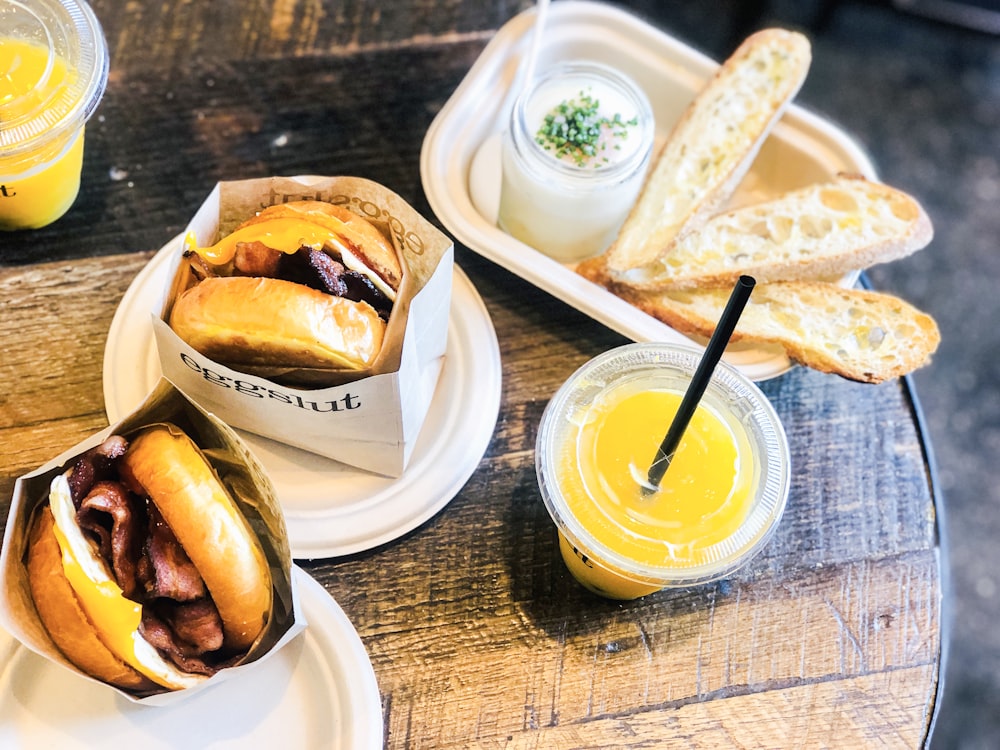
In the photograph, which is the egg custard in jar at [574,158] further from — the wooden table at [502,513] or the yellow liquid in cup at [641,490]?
the yellow liquid in cup at [641,490]

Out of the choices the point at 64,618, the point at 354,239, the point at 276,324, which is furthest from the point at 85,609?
the point at 354,239

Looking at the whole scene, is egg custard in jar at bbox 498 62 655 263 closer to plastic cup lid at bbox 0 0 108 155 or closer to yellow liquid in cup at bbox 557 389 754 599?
Result: yellow liquid in cup at bbox 557 389 754 599

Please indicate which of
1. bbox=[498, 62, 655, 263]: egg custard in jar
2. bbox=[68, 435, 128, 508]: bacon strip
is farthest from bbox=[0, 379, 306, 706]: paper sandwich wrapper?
bbox=[498, 62, 655, 263]: egg custard in jar

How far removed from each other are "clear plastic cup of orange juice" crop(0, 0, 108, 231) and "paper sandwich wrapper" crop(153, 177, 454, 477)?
257 millimetres

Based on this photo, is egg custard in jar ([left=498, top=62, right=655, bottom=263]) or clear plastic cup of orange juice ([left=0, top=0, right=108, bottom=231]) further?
egg custard in jar ([left=498, top=62, right=655, bottom=263])

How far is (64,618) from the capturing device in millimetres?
884

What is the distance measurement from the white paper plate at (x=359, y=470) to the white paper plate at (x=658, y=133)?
4.7 inches

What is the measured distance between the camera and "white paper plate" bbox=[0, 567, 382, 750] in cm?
100

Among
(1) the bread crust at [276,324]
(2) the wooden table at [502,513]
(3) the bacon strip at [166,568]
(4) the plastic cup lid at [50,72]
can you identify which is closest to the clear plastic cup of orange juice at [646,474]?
(2) the wooden table at [502,513]

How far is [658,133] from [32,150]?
943mm

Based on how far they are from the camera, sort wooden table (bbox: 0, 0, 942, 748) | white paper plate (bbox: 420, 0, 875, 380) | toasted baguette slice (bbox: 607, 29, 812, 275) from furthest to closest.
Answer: toasted baguette slice (bbox: 607, 29, 812, 275) < white paper plate (bbox: 420, 0, 875, 380) < wooden table (bbox: 0, 0, 942, 748)

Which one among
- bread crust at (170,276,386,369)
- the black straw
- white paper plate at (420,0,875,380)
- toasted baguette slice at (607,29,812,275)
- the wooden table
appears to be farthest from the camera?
toasted baguette slice at (607,29,812,275)

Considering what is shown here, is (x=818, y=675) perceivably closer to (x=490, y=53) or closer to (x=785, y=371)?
(x=785, y=371)

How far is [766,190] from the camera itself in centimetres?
150
